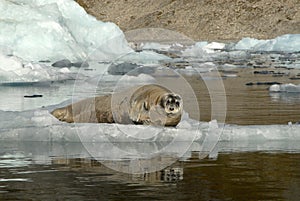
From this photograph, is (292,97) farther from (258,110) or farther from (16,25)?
(16,25)

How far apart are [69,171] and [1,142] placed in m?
2.16

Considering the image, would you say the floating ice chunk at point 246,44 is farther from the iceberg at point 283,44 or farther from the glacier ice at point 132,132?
the glacier ice at point 132,132

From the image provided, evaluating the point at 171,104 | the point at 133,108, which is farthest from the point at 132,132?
the point at 133,108

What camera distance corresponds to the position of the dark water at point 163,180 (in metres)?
5.89

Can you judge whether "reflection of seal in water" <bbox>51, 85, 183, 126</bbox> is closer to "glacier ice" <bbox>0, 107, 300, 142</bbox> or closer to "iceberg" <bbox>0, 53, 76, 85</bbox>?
"glacier ice" <bbox>0, 107, 300, 142</bbox>

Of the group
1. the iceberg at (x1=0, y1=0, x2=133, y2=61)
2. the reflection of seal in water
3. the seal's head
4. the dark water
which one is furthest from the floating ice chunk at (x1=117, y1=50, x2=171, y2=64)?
the dark water

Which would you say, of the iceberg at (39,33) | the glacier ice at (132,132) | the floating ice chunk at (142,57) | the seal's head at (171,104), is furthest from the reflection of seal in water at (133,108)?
the floating ice chunk at (142,57)

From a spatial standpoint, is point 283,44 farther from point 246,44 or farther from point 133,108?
point 133,108

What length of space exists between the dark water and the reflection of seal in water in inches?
78.7

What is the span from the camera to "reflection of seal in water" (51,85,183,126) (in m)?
9.92

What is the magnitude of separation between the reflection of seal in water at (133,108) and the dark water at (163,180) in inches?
78.7

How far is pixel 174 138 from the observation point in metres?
9.00

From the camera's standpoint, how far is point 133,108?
34.0 feet

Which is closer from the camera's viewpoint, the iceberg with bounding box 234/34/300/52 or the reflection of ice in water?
the reflection of ice in water
